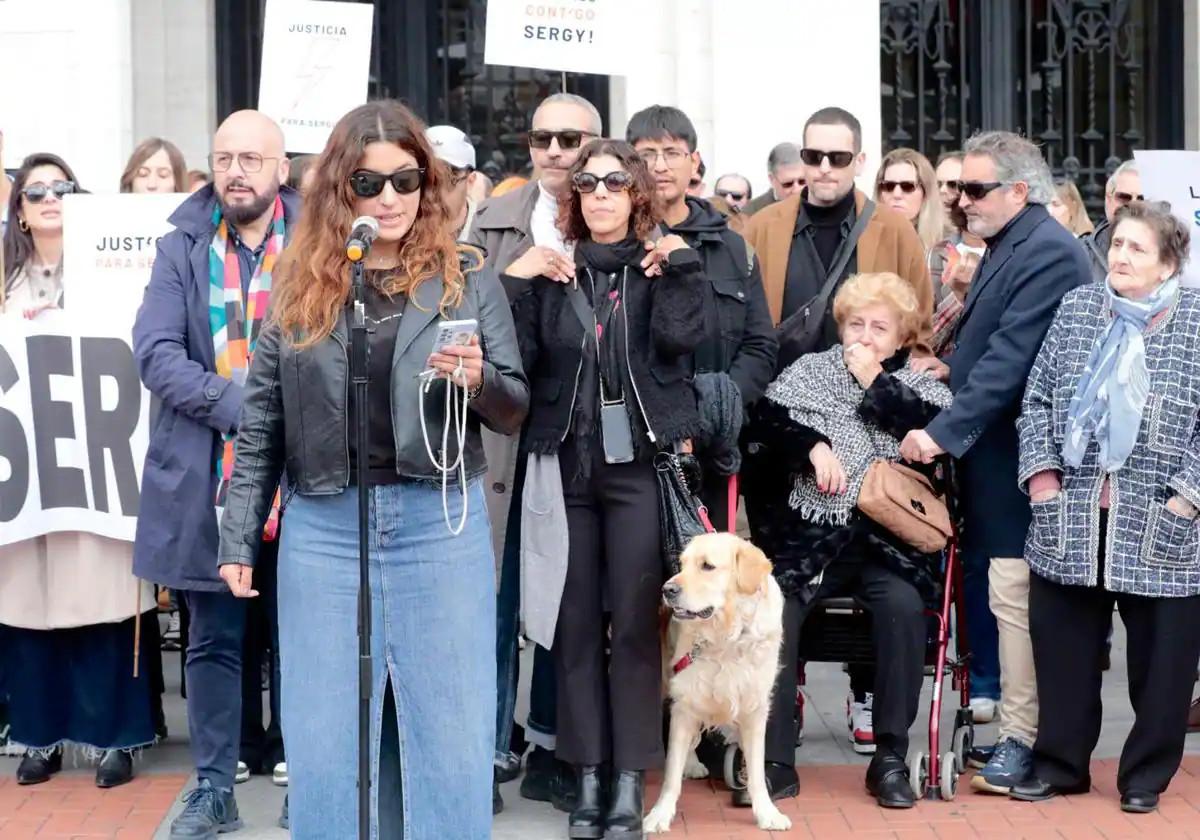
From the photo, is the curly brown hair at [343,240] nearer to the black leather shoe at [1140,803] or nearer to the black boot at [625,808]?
the black boot at [625,808]

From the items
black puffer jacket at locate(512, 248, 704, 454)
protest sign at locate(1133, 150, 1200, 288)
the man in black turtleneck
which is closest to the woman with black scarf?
black puffer jacket at locate(512, 248, 704, 454)

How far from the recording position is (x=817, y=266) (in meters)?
6.88

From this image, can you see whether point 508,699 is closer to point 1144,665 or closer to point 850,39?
point 1144,665

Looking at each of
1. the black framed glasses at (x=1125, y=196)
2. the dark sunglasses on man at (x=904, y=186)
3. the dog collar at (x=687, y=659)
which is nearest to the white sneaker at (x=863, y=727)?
the dog collar at (x=687, y=659)

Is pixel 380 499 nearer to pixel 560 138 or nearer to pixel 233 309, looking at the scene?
pixel 233 309

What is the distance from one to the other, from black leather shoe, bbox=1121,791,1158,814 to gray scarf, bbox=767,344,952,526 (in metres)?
1.35

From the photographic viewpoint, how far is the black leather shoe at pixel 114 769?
21.8 ft

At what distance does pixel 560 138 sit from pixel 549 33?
268 centimetres

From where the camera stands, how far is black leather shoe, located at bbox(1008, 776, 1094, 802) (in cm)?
633

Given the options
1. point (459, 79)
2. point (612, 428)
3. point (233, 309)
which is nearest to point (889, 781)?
point (612, 428)

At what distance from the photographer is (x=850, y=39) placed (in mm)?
11922

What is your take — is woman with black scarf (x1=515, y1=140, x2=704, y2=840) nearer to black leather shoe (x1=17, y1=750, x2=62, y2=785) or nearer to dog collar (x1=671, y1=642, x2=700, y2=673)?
dog collar (x1=671, y1=642, x2=700, y2=673)

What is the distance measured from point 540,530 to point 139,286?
1.91 m

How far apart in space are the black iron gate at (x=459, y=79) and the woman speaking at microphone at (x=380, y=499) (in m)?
9.02
